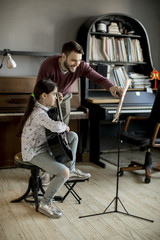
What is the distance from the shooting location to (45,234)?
241cm

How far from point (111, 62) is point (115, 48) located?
0.21 meters

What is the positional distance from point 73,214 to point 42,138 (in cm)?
68

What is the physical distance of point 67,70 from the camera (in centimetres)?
329

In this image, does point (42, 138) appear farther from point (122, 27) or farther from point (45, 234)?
point (122, 27)

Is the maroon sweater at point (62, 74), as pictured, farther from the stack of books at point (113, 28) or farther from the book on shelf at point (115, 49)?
the stack of books at point (113, 28)

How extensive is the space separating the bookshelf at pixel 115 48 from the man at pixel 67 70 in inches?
36.4

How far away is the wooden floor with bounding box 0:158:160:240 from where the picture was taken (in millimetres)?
2422

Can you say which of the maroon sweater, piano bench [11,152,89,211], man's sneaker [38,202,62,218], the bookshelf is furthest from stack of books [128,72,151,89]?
man's sneaker [38,202,62,218]

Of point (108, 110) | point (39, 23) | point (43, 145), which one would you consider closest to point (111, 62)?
point (108, 110)

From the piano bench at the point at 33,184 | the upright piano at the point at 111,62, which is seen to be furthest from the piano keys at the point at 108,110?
the piano bench at the point at 33,184

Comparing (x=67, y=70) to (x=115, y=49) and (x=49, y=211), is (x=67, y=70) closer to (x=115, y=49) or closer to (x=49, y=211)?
(x=49, y=211)

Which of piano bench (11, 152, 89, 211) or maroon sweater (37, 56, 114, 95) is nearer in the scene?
piano bench (11, 152, 89, 211)

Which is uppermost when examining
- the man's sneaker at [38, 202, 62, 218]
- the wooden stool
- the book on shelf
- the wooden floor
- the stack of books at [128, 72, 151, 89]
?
the book on shelf

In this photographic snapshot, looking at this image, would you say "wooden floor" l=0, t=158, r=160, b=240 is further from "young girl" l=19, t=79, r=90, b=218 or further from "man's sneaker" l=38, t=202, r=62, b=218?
"young girl" l=19, t=79, r=90, b=218
